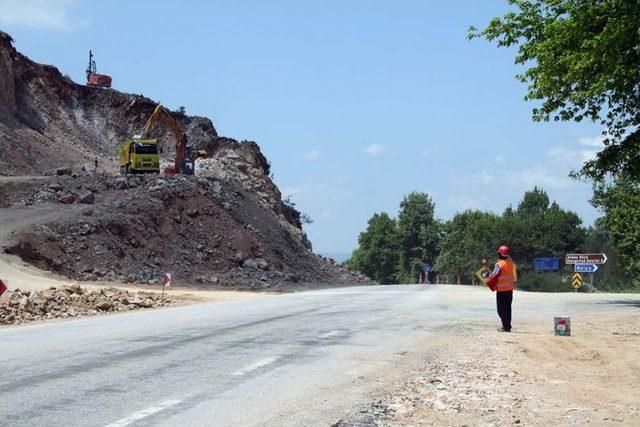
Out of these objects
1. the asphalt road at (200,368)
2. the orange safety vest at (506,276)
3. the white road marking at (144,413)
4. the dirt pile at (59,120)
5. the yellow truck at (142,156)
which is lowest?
the white road marking at (144,413)

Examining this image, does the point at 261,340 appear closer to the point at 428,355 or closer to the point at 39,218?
the point at 428,355

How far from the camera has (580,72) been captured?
21.9m

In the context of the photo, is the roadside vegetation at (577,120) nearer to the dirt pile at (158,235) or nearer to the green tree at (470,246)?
the green tree at (470,246)

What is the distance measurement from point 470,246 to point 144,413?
10161cm

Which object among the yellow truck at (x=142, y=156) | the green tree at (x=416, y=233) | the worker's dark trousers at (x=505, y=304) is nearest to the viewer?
the worker's dark trousers at (x=505, y=304)

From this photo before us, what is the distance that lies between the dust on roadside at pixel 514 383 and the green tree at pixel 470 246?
87.6 m

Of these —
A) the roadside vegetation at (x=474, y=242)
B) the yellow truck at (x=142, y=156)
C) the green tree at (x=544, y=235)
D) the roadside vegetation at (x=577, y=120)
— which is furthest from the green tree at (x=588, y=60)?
the green tree at (x=544, y=235)

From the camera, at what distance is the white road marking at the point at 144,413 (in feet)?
25.5

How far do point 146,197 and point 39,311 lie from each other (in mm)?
27218

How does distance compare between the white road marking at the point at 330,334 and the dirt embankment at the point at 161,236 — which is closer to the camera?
→ the white road marking at the point at 330,334

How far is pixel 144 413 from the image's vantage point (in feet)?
27.1

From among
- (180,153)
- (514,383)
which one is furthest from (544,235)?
(514,383)

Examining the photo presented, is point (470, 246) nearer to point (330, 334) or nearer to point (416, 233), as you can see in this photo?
point (416, 233)

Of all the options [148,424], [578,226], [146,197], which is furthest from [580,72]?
[578,226]
